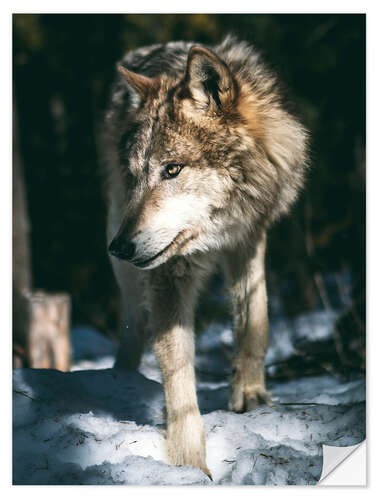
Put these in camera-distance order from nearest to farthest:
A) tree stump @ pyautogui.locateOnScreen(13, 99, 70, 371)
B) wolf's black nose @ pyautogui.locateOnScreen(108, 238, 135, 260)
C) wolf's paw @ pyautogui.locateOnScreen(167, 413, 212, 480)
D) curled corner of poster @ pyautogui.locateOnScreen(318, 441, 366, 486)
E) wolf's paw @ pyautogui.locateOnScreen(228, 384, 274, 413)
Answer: wolf's black nose @ pyautogui.locateOnScreen(108, 238, 135, 260) → wolf's paw @ pyautogui.locateOnScreen(167, 413, 212, 480) → curled corner of poster @ pyautogui.locateOnScreen(318, 441, 366, 486) → wolf's paw @ pyautogui.locateOnScreen(228, 384, 274, 413) → tree stump @ pyautogui.locateOnScreen(13, 99, 70, 371)

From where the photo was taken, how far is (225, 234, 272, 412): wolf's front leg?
2.47 m

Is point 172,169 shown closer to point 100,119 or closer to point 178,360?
point 178,360

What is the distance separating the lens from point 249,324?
99.0 inches

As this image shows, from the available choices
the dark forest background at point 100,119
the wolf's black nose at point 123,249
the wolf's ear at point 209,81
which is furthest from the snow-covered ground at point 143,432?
the wolf's ear at point 209,81

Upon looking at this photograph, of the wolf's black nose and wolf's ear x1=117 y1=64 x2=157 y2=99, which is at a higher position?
wolf's ear x1=117 y1=64 x2=157 y2=99

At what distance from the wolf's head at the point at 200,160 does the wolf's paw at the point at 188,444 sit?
0.63 metres

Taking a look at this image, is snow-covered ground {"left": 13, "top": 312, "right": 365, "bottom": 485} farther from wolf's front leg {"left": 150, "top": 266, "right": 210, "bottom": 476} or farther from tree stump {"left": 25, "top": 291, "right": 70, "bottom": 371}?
tree stump {"left": 25, "top": 291, "right": 70, "bottom": 371}

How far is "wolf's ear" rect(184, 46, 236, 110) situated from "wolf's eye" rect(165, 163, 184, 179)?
262mm

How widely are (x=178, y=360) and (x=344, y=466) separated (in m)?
0.84

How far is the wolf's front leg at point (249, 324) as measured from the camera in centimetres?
247

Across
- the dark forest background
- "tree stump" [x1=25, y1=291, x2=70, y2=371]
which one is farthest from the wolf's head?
"tree stump" [x1=25, y1=291, x2=70, y2=371]
